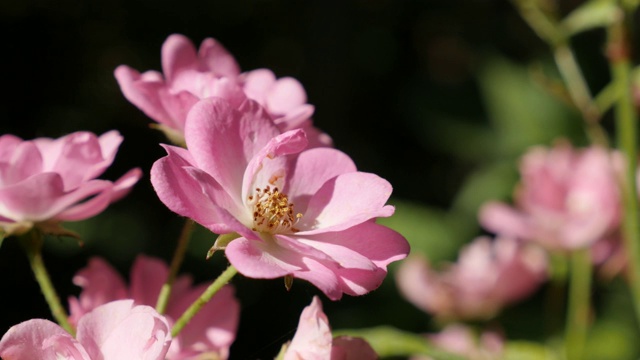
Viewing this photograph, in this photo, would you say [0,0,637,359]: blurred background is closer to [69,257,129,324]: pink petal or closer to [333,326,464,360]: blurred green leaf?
[333,326,464,360]: blurred green leaf

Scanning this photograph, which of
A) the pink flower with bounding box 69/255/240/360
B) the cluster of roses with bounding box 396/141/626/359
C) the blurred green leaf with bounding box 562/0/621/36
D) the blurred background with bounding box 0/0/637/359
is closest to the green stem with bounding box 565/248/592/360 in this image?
the cluster of roses with bounding box 396/141/626/359

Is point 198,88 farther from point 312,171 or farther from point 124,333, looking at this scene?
point 124,333

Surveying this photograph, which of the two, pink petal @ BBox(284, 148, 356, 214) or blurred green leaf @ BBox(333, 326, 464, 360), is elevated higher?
pink petal @ BBox(284, 148, 356, 214)

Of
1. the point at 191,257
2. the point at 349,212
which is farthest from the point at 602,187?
the point at 191,257

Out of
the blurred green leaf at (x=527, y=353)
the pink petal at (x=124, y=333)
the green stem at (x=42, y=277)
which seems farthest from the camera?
the blurred green leaf at (x=527, y=353)

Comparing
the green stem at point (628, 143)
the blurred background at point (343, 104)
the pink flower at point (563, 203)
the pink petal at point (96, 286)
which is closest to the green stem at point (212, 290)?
the pink petal at point (96, 286)

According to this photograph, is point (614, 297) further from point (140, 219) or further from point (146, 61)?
point (146, 61)

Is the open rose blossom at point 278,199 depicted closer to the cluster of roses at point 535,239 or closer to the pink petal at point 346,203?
the pink petal at point 346,203

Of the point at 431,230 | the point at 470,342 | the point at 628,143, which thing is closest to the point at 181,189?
the point at 628,143
